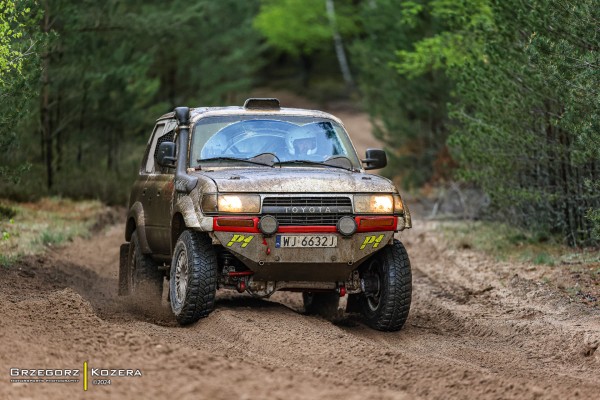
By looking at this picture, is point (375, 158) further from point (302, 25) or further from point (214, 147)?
point (302, 25)

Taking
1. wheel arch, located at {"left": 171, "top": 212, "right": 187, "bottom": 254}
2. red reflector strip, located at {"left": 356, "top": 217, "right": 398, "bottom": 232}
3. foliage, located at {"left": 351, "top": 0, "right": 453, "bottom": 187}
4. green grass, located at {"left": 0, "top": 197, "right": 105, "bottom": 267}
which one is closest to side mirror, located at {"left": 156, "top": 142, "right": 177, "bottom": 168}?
wheel arch, located at {"left": 171, "top": 212, "right": 187, "bottom": 254}

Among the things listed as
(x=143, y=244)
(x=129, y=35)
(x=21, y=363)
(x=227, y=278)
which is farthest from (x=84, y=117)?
(x=21, y=363)

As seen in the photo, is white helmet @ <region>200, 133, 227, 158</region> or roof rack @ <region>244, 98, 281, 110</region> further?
roof rack @ <region>244, 98, 281, 110</region>

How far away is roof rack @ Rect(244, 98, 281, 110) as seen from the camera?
1119 centimetres

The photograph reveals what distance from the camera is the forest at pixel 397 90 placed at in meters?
13.3

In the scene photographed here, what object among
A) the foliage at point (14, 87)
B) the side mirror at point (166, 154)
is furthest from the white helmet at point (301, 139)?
the foliage at point (14, 87)

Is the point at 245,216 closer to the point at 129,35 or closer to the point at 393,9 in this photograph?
the point at 129,35

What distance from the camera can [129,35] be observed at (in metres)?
24.6

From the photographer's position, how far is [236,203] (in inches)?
375

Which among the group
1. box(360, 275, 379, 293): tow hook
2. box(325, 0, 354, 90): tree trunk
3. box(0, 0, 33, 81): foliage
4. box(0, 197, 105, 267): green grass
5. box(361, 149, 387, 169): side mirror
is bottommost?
box(0, 197, 105, 267): green grass

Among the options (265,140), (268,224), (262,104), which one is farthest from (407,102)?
(268,224)

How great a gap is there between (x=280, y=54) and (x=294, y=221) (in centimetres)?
5750

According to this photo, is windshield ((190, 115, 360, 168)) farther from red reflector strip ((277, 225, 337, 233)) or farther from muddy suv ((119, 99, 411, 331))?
red reflector strip ((277, 225, 337, 233))

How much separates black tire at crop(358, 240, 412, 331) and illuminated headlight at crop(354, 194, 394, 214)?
500 mm
